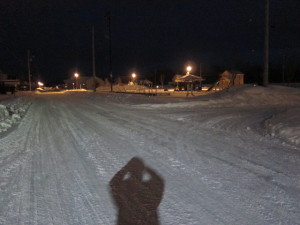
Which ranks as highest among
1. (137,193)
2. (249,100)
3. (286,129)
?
(249,100)

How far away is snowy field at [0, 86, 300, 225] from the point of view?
4676mm

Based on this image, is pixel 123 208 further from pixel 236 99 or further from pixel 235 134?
pixel 236 99

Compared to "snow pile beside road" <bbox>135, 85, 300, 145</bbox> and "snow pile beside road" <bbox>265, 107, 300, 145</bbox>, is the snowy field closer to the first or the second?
"snow pile beside road" <bbox>265, 107, 300, 145</bbox>

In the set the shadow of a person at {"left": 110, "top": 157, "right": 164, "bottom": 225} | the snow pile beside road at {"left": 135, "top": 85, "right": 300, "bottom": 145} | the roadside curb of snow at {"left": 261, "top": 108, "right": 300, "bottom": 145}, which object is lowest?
the shadow of a person at {"left": 110, "top": 157, "right": 164, "bottom": 225}

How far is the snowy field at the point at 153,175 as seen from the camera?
468cm

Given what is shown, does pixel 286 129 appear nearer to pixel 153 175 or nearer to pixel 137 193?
pixel 153 175

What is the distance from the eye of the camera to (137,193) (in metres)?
5.47

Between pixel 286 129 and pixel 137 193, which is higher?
pixel 286 129

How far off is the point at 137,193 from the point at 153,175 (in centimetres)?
103

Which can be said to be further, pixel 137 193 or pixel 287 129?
pixel 287 129

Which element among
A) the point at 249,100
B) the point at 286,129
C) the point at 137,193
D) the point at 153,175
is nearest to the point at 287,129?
the point at 286,129

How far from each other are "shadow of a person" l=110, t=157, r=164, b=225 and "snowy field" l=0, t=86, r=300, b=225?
2 centimetres

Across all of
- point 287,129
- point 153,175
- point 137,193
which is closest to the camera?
point 137,193

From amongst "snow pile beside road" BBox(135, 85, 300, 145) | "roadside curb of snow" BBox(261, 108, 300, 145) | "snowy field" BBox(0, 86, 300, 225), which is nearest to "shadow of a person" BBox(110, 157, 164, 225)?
"snowy field" BBox(0, 86, 300, 225)
